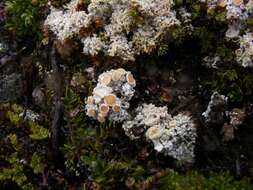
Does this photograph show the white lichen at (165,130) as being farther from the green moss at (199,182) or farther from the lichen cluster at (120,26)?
the lichen cluster at (120,26)

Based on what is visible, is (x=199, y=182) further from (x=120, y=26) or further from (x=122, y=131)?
(x=120, y=26)

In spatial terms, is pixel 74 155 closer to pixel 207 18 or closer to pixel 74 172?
pixel 74 172

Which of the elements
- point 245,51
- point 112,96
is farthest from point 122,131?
point 245,51

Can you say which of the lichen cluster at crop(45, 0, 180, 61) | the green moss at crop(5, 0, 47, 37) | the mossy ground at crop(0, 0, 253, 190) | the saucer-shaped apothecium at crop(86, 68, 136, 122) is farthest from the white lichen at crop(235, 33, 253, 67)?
the green moss at crop(5, 0, 47, 37)

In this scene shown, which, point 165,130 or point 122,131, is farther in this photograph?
point 122,131

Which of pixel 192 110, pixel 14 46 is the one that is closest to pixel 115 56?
pixel 192 110

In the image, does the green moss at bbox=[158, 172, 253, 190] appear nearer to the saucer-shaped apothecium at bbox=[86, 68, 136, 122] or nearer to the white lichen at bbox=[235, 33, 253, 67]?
the saucer-shaped apothecium at bbox=[86, 68, 136, 122]
